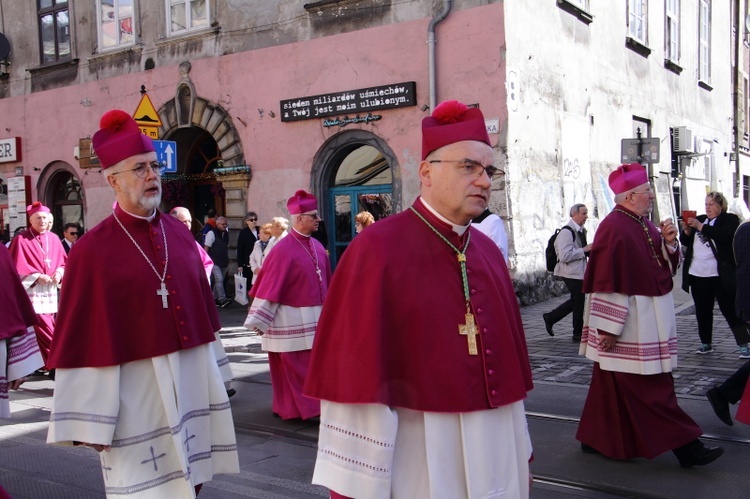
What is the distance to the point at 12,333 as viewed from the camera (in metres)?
5.12

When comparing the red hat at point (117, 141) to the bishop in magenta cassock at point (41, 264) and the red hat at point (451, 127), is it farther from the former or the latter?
the bishop in magenta cassock at point (41, 264)

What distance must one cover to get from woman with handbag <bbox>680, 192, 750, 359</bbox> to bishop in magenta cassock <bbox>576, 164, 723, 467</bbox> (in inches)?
149

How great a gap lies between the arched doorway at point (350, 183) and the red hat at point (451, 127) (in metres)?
11.7

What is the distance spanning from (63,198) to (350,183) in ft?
29.1

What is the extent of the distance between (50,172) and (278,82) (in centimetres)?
771

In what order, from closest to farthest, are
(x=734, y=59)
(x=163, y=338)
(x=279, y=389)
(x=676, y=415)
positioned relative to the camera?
1. (x=163, y=338)
2. (x=676, y=415)
3. (x=279, y=389)
4. (x=734, y=59)

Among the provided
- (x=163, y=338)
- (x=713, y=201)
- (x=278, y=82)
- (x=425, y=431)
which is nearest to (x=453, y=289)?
(x=425, y=431)

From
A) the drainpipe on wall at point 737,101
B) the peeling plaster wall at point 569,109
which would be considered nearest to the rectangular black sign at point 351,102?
the peeling plaster wall at point 569,109

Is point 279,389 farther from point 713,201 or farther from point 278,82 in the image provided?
point 278,82

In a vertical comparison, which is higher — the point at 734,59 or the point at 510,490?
the point at 734,59

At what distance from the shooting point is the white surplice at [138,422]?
373 centimetres

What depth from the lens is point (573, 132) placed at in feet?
52.6

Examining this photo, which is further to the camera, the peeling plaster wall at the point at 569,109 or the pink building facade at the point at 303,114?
the peeling plaster wall at the point at 569,109

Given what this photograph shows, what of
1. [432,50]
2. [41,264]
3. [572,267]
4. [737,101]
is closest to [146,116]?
[41,264]
